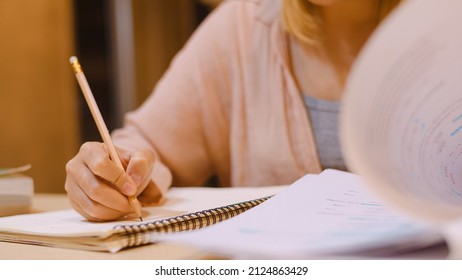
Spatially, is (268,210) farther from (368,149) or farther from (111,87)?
(111,87)

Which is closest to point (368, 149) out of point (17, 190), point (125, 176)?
point (125, 176)

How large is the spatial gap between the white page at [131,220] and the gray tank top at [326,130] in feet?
0.83

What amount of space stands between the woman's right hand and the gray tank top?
0.37 m

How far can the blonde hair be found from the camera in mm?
856

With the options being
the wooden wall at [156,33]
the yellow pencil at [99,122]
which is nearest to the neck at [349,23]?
the yellow pencil at [99,122]

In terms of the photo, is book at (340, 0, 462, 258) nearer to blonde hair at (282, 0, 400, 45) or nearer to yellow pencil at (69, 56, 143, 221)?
yellow pencil at (69, 56, 143, 221)

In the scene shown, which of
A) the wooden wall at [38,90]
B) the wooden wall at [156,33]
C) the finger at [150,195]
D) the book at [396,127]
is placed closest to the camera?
the book at [396,127]

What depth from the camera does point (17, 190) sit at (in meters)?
0.64

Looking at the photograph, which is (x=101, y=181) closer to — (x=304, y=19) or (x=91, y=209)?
(x=91, y=209)

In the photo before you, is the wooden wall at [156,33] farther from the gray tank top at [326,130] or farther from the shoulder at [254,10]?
the gray tank top at [326,130]

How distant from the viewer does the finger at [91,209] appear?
1.67 feet

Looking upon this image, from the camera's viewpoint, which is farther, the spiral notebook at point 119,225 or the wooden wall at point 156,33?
the wooden wall at point 156,33

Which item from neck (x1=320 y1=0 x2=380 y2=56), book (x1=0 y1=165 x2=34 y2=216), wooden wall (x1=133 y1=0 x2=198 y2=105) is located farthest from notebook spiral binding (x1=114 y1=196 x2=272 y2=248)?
wooden wall (x1=133 y1=0 x2=198 y2=105)

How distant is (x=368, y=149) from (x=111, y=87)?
7.64 ft
